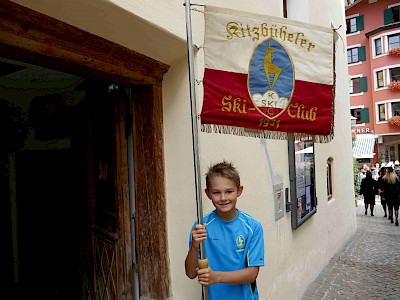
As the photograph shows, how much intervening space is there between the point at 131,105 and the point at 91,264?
1818mm

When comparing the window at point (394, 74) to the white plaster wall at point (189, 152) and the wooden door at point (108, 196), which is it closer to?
the white plaster wall at point (189, 152)

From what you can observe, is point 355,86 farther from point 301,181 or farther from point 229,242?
point 229,242

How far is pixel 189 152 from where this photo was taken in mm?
3189

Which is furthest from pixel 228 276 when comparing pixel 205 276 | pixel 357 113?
pixel 357 113

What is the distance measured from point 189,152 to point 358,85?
31.0 metres

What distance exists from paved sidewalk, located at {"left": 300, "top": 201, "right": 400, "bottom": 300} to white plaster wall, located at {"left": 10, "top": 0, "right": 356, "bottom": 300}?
231 millimetres

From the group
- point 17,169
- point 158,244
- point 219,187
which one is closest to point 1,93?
point 17,169

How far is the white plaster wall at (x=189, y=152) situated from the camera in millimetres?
2453

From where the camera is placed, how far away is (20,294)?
5.54m

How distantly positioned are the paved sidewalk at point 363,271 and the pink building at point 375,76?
848 inches

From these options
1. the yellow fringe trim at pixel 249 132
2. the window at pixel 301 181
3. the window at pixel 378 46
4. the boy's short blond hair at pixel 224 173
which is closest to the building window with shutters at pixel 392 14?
the window at pixel 378 46

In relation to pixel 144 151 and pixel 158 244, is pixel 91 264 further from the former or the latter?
pixel 144 151

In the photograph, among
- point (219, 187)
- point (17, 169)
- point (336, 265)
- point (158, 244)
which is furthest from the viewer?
point (336, 265)

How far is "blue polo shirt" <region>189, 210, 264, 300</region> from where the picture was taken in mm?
2391
